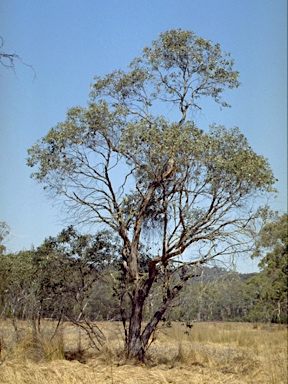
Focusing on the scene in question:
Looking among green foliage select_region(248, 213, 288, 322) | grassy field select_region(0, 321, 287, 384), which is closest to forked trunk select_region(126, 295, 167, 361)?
grassy field select_region(0, 321, 287, 384)

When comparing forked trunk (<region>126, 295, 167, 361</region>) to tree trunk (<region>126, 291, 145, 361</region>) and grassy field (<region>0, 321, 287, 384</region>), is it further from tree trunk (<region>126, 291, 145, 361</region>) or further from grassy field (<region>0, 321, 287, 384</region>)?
grassy field (<region>0, 321, 287, 384</region>)

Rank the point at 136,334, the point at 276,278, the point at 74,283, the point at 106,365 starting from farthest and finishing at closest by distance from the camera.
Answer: the point at 276,278
the point at 74,283
the point at 136,334
the point at 106,365

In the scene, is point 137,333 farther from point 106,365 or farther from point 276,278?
point 276,278

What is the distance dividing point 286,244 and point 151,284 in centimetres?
1557

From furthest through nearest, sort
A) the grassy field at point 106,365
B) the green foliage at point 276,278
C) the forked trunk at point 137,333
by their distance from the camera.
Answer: the green foliage at point 276,278 < the forked trunk at point 137,333 < the grassy field at point 106,365

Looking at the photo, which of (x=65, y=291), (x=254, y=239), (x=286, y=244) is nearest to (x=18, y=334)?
(x=65, y=291)

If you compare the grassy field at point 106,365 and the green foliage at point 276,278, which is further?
the green foliage at point 276,278

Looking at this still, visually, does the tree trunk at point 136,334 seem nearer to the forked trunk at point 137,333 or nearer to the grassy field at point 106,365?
the forked trunk at point 137,333

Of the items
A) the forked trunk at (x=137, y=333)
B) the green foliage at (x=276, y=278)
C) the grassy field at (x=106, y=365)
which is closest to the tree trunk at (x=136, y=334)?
the forked trunk at (x=137, y=333)

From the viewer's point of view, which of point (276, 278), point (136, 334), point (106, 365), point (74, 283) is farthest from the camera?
point (276, 278)

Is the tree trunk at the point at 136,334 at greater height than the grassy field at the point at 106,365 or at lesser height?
greater

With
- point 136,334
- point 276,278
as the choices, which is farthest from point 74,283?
point 276,278

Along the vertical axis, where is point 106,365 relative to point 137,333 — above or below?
below

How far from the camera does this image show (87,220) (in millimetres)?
11523
